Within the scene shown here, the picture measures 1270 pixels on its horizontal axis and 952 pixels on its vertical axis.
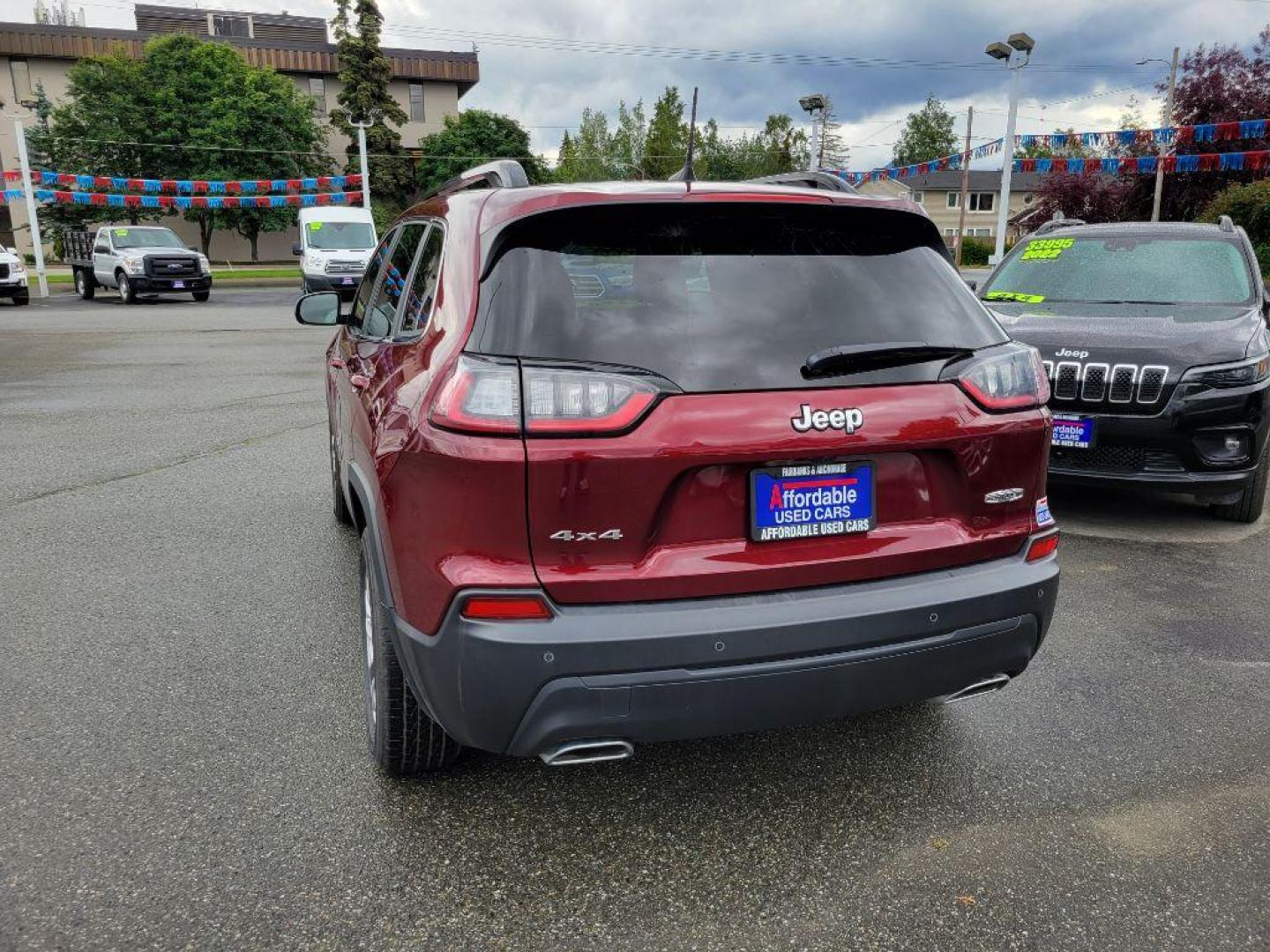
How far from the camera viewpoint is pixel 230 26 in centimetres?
6450

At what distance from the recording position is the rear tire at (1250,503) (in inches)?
213

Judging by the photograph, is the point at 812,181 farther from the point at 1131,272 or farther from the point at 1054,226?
the point at 1054,226

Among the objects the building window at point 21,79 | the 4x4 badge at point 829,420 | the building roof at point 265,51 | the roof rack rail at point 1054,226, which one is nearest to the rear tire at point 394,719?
the 4x4 badge at point 829,420

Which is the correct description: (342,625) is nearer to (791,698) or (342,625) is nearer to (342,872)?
(342,872)

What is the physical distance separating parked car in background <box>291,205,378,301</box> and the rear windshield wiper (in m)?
22.8

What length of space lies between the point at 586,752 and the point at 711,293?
45.8 inches

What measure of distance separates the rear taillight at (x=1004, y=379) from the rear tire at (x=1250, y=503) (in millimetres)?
3617

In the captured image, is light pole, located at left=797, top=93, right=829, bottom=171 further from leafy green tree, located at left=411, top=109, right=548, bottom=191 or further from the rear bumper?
leafy green tree, located at left=411, top=109, right=548, bottom=191

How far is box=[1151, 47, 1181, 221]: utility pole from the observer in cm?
2973

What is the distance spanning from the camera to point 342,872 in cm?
239

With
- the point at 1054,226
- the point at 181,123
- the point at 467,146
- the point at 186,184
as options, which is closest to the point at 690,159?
the point at 1054,226

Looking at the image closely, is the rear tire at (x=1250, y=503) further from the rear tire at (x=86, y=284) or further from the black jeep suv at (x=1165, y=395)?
the rear tire at (x=86, y=284)

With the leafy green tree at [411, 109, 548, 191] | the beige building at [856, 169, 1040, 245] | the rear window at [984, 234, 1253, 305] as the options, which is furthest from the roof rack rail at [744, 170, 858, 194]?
the beige building at [856, 169, 1040, 245]

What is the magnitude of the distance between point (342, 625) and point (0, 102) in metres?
60.4
